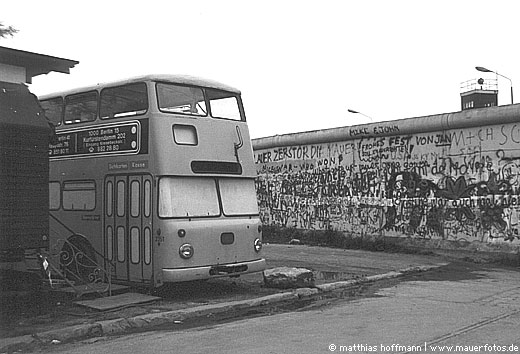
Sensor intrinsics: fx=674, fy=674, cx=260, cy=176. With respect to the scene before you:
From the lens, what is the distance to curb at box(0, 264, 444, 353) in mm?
8633

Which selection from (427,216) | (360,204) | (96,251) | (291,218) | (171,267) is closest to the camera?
(171,267)

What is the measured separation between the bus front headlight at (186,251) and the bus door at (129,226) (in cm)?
55

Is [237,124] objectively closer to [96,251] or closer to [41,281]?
[96,251]

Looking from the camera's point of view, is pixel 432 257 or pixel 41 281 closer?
pixel 41 281

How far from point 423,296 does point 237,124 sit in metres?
4.72

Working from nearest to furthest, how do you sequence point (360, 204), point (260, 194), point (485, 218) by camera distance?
point (485, 218)
point (360, 204)
point (260, 194)

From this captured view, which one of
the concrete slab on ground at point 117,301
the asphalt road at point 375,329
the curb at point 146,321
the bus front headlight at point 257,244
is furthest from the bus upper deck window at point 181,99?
the asphalt road at point 375,329

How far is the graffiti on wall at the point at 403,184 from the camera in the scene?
59.0 feet

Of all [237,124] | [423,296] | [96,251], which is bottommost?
[423,296]

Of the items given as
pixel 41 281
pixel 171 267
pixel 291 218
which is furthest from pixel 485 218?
pixel 41 281

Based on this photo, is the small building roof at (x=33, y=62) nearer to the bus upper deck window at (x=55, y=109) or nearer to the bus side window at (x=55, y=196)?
the bus upper deck window at (x=55, y=109)

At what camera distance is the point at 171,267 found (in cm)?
1156

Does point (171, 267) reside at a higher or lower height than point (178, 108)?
lower

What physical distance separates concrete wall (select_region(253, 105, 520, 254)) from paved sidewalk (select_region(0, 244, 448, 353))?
1512 millimetres
